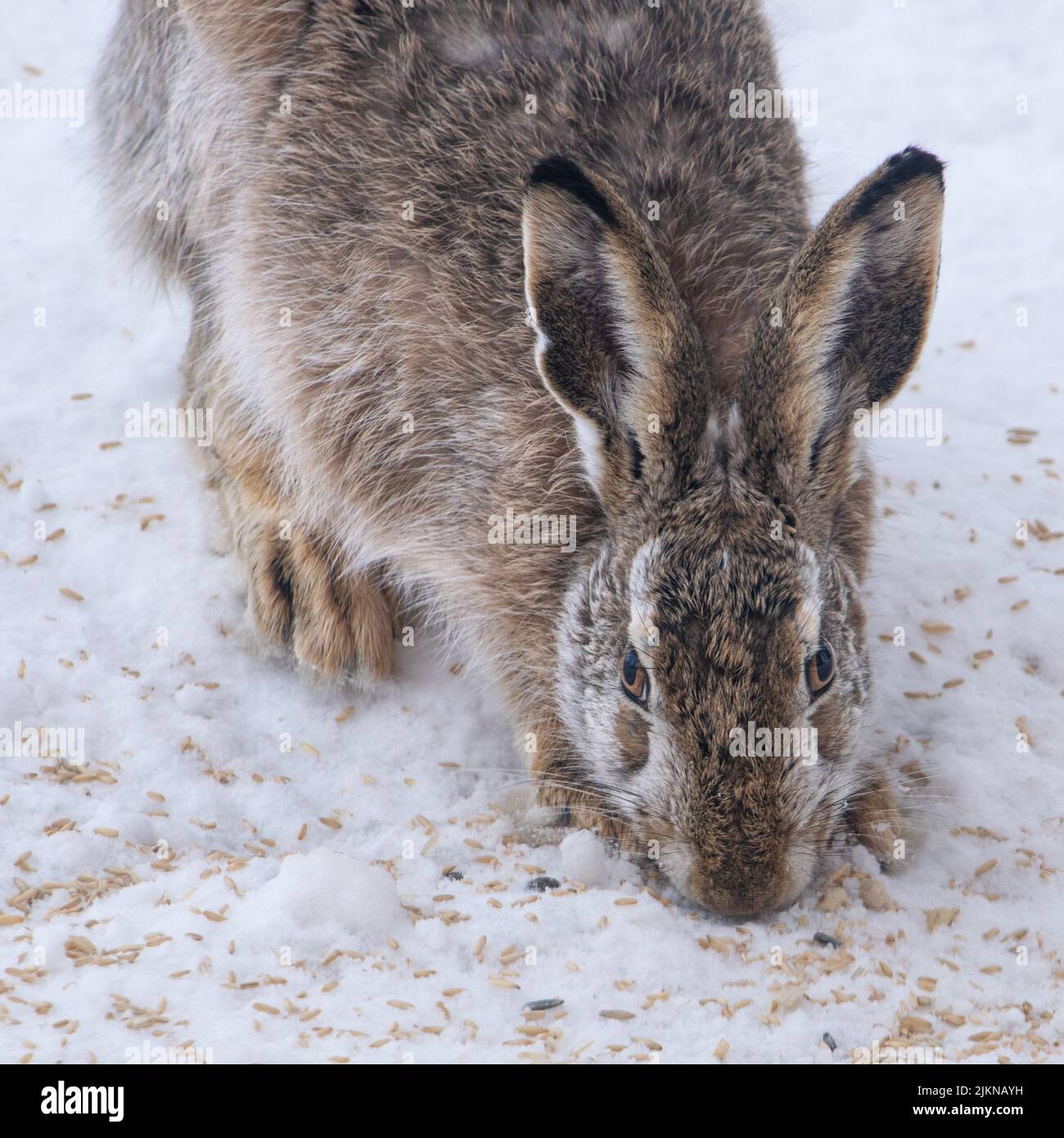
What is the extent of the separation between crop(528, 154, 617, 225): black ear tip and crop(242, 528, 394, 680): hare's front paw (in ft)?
6.52

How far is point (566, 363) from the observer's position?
3.84 m

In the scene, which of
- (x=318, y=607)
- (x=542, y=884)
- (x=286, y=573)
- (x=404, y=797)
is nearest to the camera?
(x=542, y=884)

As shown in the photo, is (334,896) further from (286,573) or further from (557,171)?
(557,171)

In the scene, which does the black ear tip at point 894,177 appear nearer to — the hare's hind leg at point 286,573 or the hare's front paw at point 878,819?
the hare's front paw at point 878,819

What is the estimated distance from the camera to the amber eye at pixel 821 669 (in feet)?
12.2

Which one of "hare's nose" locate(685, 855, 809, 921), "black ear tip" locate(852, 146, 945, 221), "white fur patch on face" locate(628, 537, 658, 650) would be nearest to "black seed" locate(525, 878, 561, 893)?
"hare's nose" locate(685, 855, 809, 921)

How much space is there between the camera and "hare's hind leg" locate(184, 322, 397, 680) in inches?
200

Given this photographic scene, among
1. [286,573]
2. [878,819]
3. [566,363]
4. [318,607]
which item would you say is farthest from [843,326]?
[286,573]

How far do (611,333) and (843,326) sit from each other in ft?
2.10

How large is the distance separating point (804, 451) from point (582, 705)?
93cm

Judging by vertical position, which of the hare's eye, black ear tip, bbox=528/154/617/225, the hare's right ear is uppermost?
black ear tip, bbox=528/154/617/225

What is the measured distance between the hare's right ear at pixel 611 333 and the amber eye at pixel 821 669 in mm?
597

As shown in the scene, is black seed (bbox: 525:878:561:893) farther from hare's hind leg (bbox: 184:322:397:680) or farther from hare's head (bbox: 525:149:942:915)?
hare's hind leg (bbox: 184:322:397:680)

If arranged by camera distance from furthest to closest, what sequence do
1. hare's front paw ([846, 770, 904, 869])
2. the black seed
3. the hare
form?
1. hare's front paw ([846, 770, 904, 869])
2. the black seed
3. the hare
